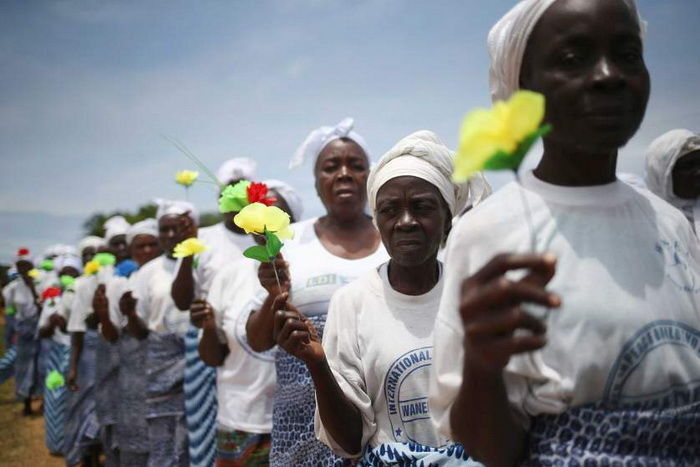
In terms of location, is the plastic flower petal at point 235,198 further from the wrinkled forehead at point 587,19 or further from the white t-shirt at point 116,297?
the white t-shirt at point 116,297

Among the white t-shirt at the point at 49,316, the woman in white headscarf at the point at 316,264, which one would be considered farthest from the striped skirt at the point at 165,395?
the white t-shirt at the point at 49,316

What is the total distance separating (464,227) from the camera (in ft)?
5.16

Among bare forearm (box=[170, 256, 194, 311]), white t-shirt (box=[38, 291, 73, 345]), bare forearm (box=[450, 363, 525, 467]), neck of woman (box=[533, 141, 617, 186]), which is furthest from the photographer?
white t-shirt (box=[38, 291, 73, 345])

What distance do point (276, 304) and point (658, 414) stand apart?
1.46 meters

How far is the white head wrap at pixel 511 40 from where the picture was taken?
1.57 meters

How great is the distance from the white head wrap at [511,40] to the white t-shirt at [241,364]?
111 inches

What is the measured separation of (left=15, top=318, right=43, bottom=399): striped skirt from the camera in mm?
13000

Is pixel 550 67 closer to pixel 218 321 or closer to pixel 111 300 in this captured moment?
pixel 218 321

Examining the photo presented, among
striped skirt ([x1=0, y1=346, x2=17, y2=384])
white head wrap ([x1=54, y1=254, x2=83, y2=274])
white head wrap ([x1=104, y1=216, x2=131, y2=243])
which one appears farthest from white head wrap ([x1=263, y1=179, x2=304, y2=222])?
striped skirt ([x1=0, y1=346, x2=17, y2=384])

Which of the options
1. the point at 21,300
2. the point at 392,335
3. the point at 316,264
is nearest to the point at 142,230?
the point at 316,264

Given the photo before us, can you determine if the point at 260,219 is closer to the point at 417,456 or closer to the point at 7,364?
the point at 417,456

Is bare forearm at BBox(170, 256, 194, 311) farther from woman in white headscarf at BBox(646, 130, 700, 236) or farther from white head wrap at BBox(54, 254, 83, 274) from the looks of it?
white head wrap at BBox(54, 254, 83, 274)

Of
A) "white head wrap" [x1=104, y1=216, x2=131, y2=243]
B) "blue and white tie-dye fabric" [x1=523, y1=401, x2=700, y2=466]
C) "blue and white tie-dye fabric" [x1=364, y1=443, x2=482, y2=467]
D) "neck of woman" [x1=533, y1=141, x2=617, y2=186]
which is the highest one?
"white head wrap" [x1=104, y1=216, x2=131, y2=243]

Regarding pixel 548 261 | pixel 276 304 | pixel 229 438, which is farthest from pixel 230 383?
pixel 548 261
